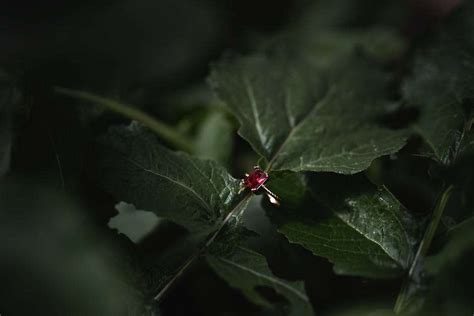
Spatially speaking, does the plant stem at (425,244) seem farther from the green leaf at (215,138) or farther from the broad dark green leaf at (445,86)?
the green leaf at (215,138)

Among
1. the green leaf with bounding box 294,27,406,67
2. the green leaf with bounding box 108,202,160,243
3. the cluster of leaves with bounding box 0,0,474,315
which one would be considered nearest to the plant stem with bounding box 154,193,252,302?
the cluster of leaves with bounding box 0,0,474,315

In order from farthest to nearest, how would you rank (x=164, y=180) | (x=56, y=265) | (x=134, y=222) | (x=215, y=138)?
(x=215, y=138) → (x=134, y=222) → (x=164, y=180) → (x=56, y=265)

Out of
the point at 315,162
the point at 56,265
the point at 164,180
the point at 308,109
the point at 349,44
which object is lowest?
the point at 56,265

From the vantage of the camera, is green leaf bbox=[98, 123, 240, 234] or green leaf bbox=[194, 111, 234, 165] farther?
green leaf bbox=[194, 111, 234, 165]

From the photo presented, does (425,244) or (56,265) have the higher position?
(425,244)

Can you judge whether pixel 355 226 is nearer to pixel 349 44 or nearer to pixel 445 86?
pixel 445 86


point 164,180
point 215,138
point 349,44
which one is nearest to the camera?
point 164,180

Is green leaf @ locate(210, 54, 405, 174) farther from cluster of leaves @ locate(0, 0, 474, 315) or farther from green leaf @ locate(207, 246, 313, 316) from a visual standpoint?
green leaf @ locate(207, 246, 313, 316)

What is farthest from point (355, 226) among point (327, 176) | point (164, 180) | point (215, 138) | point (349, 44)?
point (349, 44)
